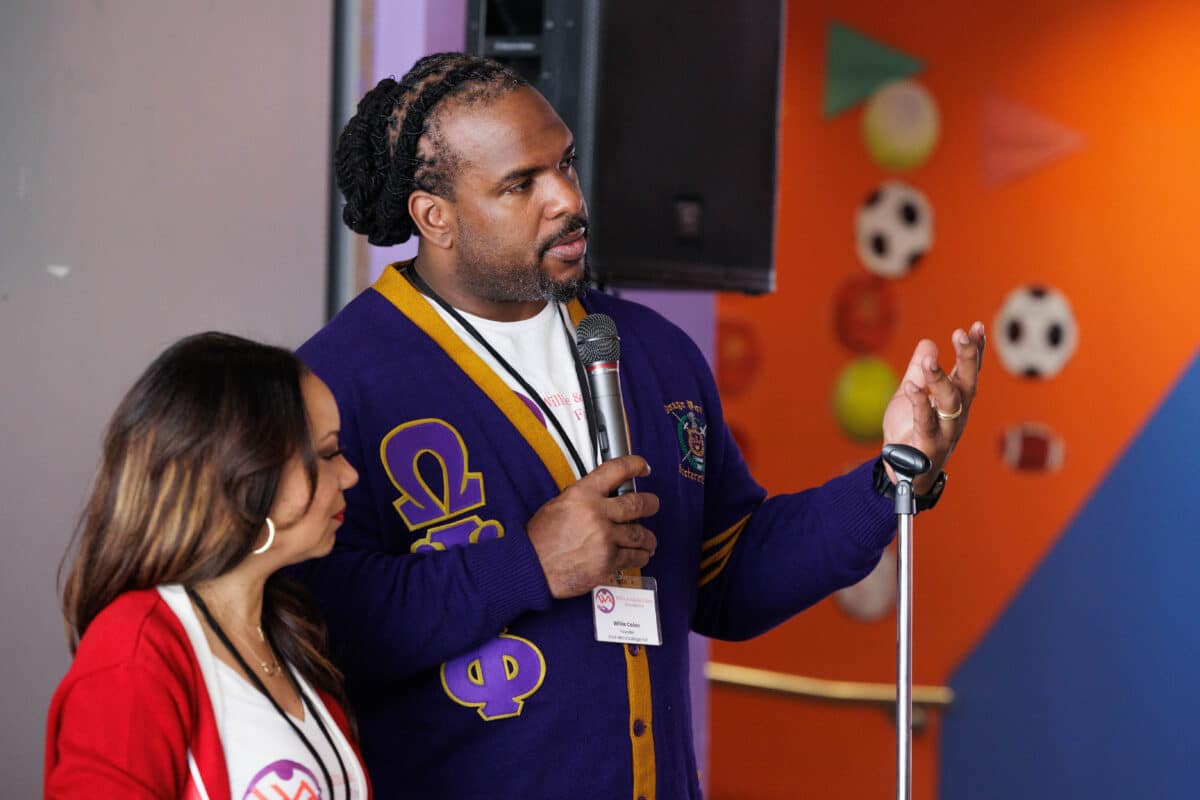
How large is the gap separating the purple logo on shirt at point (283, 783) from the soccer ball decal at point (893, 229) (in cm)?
403

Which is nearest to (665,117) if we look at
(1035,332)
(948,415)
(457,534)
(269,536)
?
(948,415)

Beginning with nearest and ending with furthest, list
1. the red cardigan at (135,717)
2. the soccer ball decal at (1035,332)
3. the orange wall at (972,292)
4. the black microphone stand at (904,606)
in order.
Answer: the red cardigan at (135,717) → the black microphone stand at (904,606) → the orange wall at (972,292) → the soccer ball decal at (1035,332)

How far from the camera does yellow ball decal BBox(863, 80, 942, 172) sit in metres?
4.97

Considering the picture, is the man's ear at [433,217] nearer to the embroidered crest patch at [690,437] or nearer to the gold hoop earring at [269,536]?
the embroidered crest patch at [690,437]

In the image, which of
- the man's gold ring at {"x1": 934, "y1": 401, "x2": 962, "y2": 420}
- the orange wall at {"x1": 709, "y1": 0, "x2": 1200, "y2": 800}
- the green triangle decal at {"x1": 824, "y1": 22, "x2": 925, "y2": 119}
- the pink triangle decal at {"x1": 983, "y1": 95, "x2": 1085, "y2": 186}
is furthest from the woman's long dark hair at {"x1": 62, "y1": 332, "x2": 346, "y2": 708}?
the green triangle decal at {"x1": 824, "y1": 22, "x2": 925, "y2": 119}

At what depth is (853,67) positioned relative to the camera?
203 inches

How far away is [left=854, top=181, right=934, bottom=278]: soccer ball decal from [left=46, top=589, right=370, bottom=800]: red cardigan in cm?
406

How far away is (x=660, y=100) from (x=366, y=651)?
4.56ft

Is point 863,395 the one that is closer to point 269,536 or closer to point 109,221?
point 109,221

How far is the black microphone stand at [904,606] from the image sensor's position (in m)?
1.54

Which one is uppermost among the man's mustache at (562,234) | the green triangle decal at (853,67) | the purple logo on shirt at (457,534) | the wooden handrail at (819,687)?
the green triangle decal at (853,67)

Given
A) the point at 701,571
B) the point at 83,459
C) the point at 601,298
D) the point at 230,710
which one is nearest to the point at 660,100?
the point at 601,298

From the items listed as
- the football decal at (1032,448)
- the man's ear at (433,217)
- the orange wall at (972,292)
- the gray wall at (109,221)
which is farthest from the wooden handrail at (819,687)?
the man's ear at (433,217)

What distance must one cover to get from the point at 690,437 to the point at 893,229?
10.9 ft
